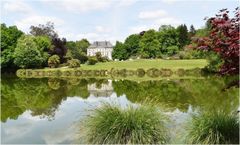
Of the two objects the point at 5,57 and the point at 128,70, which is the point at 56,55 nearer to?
the point at 5,57

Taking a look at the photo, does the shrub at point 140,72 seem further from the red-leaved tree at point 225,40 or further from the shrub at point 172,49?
the red-leaved tree at point 225,40

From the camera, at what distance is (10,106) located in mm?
18188

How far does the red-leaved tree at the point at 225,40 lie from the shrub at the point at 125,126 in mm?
1938

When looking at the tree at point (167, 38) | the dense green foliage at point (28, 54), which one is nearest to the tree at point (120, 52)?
the tree at point (167, 38)

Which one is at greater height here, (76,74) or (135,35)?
(135,35)

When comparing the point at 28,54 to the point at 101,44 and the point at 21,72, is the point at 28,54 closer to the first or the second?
the point at 21,72

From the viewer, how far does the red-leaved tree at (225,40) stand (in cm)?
596

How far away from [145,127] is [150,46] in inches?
2692

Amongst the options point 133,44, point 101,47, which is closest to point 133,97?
point 133,44

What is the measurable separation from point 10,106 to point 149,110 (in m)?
12.0

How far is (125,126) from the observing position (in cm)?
753

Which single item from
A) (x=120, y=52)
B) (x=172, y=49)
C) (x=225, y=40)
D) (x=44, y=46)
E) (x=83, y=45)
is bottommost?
(x=225, y=40)

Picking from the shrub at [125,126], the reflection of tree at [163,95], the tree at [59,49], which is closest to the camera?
the shrub at [125,126]

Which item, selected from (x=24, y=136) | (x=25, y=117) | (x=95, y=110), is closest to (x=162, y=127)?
(x=95, y=110)
